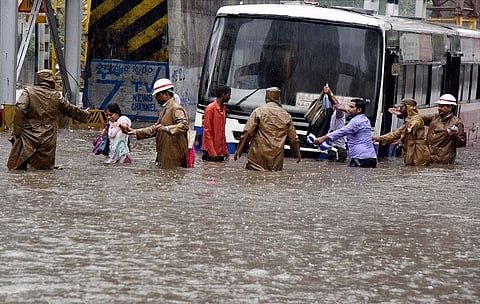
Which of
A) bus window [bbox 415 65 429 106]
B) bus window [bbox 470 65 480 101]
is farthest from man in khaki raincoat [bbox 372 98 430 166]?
bus window [bbox 470 65 480 101]

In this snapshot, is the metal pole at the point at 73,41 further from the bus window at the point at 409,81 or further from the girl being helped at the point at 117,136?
the girl being helped at the point at 117,136

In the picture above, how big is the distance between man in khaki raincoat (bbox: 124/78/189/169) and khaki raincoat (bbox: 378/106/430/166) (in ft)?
12.3

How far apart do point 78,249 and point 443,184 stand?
25.7ft

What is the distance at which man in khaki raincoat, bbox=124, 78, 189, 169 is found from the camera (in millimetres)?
14867

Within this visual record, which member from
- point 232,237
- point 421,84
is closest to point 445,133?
point 421,84

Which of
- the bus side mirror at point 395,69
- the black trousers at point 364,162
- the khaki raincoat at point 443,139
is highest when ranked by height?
the bus side mirror at point 395,69

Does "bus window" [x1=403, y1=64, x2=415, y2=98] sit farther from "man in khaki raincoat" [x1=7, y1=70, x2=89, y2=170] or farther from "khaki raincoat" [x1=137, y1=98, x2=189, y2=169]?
"man in khaki raincoat" [x1=7, y1=70, x2=89, y2=170]

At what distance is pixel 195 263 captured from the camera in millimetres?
8734

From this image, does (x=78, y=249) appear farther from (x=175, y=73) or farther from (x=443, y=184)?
(x=175, y=73)

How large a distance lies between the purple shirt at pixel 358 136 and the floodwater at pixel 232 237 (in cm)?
105

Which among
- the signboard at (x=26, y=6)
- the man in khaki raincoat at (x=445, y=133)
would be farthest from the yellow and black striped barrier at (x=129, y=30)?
the man in khaki raincoat at (x=445, y=133)

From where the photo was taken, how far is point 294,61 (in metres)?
19.2

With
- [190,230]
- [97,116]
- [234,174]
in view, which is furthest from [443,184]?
[97,116]

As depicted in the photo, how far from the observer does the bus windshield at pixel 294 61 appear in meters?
19.1
